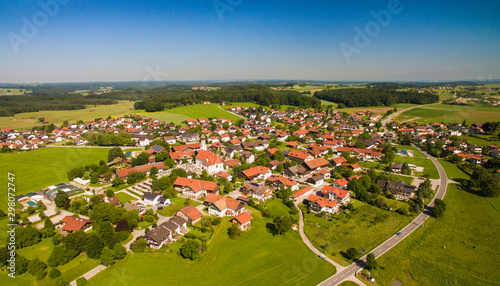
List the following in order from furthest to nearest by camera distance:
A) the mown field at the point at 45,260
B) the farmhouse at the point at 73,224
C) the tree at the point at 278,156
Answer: the tree at the point at 278,156 → the farmhouse at the point at 73,224 → the mown field at the point at 45,260

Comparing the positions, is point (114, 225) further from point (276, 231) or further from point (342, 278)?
point (342, 278)

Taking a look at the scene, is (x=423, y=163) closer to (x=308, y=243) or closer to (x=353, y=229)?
(x=353, y=229)

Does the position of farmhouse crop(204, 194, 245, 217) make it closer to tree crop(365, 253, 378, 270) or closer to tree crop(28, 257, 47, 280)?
tree crop(365, 253, 378, 270)

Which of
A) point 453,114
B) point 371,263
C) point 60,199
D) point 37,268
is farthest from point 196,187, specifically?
point 453,114

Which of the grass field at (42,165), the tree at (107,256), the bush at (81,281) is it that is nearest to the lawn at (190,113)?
the grass field at (42,165)

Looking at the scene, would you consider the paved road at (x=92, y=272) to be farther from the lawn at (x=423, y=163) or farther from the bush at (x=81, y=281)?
the lawn at (x=423, y=163)

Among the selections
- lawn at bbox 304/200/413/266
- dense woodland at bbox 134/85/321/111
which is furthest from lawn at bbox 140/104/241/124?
lawn at bbox 304/200/413/266
